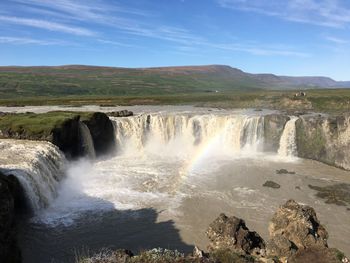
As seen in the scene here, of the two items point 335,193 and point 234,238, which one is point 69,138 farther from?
point 234,238

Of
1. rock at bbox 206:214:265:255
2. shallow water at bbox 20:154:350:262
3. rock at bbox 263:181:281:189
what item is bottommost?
shallow water at bbox 20:154:350:262

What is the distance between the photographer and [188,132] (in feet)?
185

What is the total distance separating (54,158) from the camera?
118 ft

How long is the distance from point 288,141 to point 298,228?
37.5 m

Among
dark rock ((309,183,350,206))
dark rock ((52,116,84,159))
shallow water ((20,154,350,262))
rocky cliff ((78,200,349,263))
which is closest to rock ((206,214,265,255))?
rocky cliff ((78,200,349,263))

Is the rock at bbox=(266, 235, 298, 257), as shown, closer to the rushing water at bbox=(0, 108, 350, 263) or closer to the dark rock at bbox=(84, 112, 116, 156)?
the rushing water at bbox=(0, 108, 350, 263)

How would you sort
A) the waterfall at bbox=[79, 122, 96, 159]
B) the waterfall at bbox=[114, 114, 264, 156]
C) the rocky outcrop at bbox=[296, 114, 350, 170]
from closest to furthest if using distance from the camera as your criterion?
the rocky outcrop at bbox=[296, 114, 350, 170]
the waterfall at bbox=[79, 122, 96, 159]
the waterfall at bbox=[114, 114, 264, 156]

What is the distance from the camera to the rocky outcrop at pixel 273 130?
5175 centimetres

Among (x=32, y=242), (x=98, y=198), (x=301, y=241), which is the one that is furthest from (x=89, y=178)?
(x=301, y=241)

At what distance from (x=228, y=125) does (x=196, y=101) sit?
4684cm

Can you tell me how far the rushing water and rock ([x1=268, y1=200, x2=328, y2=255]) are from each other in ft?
27.9

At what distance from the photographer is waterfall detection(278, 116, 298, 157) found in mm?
50250

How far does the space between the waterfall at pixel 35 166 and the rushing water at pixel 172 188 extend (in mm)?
667

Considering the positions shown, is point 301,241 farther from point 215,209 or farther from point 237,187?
point 237,187
